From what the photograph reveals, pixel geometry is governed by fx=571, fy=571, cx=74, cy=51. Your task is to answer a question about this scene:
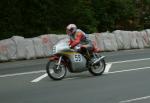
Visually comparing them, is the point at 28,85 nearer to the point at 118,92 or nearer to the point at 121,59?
the point at 118,92

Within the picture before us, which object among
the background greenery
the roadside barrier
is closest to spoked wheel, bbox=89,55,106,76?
the roadside barrier

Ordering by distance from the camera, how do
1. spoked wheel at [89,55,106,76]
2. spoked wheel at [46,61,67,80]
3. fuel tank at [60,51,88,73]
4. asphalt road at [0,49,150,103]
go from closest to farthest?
asphalt road at [0,49,150,103]
spoked wheel at [46,61,67,80]
fuel tank at [60,51,88,73]
spoked wheel at [89,55,106,76]

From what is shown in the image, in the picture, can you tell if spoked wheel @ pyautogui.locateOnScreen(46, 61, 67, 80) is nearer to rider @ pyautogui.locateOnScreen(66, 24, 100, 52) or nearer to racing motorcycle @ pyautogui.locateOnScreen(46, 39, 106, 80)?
racing motorcycle @ pyautogui.locateOnScreen(46, 39, 106, 80)

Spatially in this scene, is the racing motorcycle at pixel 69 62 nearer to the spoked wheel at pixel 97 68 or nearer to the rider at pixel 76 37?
the spoked wheel at pixel 97 68

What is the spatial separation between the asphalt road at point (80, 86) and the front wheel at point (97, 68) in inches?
6.6

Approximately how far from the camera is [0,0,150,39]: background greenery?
2817 centimetres

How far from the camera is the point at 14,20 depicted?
28297 millimetres

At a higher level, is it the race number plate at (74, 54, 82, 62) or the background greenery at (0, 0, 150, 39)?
the background greenery at (0, 0, 150, 39)

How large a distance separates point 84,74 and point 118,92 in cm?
410

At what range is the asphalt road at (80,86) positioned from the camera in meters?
12.2

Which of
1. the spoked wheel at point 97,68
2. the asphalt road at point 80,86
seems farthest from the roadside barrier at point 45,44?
the spoked wheel at point 97,68

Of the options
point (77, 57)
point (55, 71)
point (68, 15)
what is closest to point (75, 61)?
point (77, 57)

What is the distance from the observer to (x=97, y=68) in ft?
54.0

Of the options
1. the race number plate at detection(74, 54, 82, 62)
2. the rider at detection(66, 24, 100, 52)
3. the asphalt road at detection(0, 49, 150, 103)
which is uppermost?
the rider at detection(66, 24, 100, 52)
